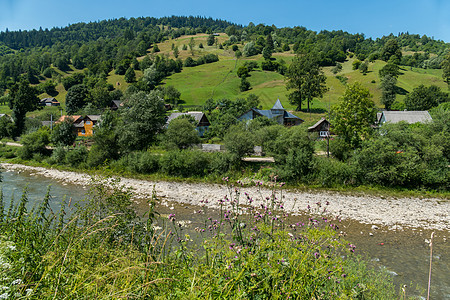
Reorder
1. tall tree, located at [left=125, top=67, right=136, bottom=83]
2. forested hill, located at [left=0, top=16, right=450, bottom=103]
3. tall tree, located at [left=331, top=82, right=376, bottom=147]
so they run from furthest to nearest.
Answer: forested hill, located at [left=0, top=16, right=450, bottom=103] → tall tree, located at [left=125, top=67, right=136, bottom=83] → tall tree, located at [left=331, top=82, right=376, bottom=147]

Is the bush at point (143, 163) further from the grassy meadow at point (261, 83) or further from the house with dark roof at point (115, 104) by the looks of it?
the house with dark roof at point (115, 104)

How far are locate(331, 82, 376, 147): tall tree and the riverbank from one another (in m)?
8.83

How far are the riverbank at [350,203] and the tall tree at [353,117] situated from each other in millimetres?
8829

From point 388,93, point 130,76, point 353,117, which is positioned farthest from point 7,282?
point 130,76

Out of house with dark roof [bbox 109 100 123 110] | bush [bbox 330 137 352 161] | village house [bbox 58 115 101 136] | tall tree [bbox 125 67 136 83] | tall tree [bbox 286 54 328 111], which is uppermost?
tall tree [bbox 125 67 136 83]

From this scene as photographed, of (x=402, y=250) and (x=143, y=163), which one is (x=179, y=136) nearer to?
(x=143, y=163)

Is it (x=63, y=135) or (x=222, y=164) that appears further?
(x=63, y=135)

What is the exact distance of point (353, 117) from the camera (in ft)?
96.8

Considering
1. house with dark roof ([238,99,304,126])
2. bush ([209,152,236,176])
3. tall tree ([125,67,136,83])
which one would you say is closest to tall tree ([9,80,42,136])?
tall tree ([125,67,136,83])

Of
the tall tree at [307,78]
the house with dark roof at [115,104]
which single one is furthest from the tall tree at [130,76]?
the tall tree at [307,78]

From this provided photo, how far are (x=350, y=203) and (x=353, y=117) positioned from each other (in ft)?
40.5

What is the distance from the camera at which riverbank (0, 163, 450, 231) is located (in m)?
17.6

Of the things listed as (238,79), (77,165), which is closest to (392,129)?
(77,165)

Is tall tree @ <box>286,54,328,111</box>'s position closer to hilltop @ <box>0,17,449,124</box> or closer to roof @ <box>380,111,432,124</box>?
hilltop @ <box>0,17,449,124</box>
